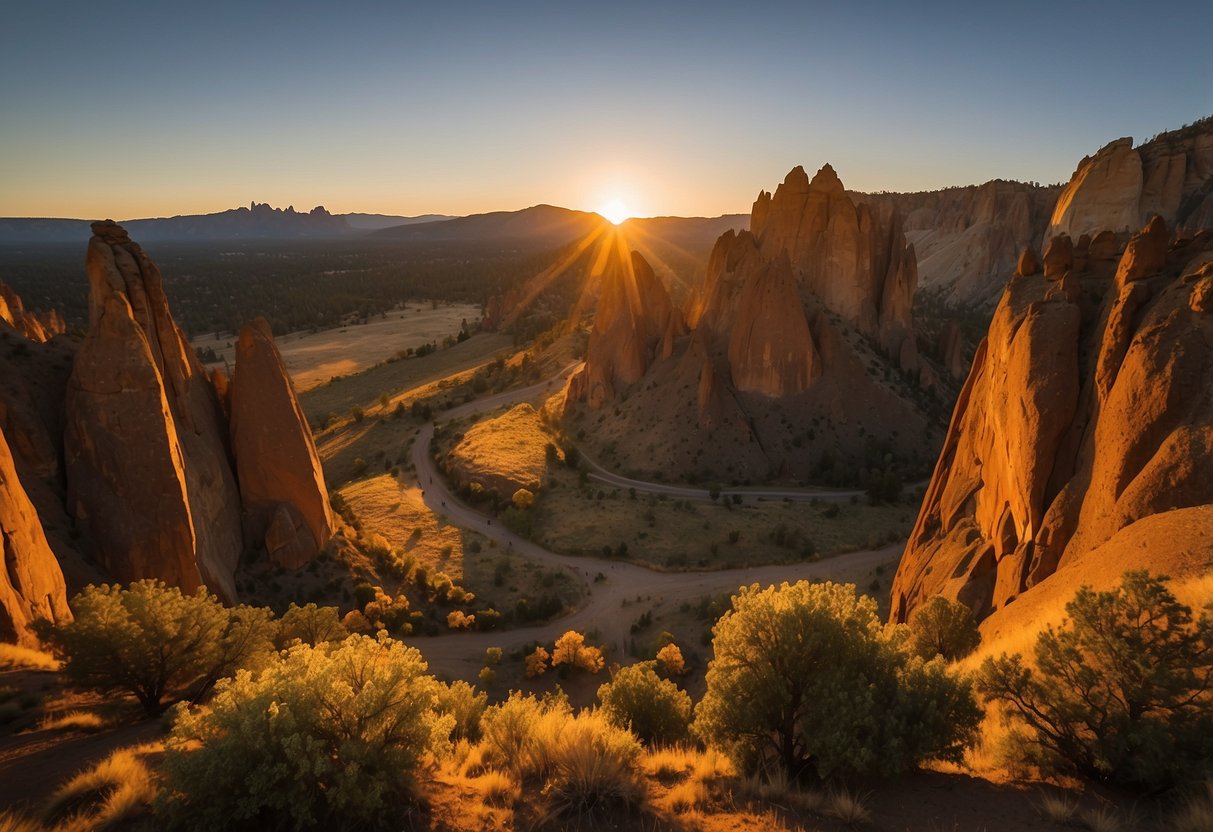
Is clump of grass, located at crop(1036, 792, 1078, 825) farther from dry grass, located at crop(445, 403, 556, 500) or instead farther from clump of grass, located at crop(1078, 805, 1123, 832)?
dry grass, located at crop(445, 403, 556, 500)

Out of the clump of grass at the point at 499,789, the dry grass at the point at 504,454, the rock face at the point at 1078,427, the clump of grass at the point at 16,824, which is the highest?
the rock face at the point at 1078,427

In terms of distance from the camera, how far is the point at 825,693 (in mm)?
9797

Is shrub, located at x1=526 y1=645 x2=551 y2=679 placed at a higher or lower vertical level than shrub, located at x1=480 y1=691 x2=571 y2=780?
lower

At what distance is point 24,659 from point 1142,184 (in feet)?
491

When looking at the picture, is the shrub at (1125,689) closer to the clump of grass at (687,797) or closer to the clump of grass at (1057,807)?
the clump of grass at (1057,807)

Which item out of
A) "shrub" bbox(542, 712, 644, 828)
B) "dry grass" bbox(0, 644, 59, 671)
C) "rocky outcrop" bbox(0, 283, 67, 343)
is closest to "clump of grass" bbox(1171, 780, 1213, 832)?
"shrub" bbox(542, 712, 644, 828)

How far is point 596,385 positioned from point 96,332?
148ft

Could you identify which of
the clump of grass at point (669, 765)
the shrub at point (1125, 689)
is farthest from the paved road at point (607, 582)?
the shrub at point (1125, 689)

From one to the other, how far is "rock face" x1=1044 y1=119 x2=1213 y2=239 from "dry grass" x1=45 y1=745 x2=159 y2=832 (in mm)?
132508

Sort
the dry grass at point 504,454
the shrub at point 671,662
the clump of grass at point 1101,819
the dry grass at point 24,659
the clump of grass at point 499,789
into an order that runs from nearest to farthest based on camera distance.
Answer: the clump of grass at point 1101,819 → the clump of grass at point 499,789 → the dry grass at point 24,659 → the shrub at point 671,662 → the dry grass at point 504,454

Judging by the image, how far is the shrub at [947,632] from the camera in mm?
15680

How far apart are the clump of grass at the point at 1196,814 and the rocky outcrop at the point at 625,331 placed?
182 feet

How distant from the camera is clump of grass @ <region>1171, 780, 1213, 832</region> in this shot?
6.86m

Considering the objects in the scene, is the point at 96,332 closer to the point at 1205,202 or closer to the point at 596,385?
the point at 596,385
